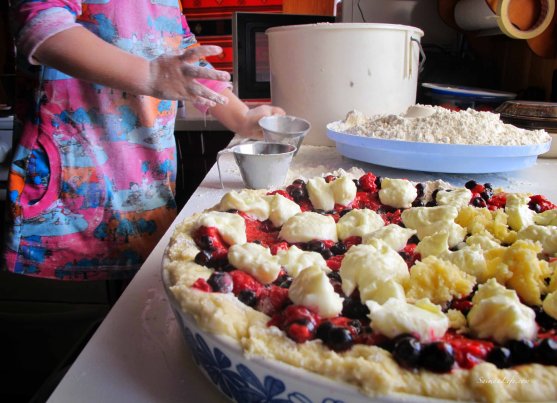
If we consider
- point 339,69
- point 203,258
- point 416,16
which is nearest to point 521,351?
point 203,258

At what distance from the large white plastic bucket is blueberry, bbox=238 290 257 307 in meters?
1.14

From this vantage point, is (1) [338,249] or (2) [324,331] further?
(1) [338,249]

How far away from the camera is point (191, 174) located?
247 centimetres

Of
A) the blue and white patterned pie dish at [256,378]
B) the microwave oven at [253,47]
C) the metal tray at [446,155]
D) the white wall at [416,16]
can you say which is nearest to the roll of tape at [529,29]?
the metal tray at [446,155]

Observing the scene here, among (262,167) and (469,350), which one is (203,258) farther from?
(262,167)

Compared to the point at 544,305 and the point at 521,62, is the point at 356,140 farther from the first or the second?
the point at 521,62

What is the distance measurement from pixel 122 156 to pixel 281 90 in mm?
616

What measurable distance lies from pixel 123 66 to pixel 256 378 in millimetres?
796

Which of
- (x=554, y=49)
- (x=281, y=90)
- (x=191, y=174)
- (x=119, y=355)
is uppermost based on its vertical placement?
(x=554, y=49)

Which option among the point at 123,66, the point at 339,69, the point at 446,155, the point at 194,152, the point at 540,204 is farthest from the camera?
the point at 194,152

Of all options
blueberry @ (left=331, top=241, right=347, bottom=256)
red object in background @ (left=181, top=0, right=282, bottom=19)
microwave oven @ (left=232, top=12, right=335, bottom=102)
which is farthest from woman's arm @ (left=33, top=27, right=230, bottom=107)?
red object in background @ (left=181, top=0, right=282, bottom=19)

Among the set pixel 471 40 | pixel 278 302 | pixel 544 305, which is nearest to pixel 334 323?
pixel 278 302

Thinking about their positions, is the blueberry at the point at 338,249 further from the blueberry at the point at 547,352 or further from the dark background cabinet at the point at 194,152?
the dark background cabinet at the point at 194,152

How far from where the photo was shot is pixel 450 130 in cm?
119
